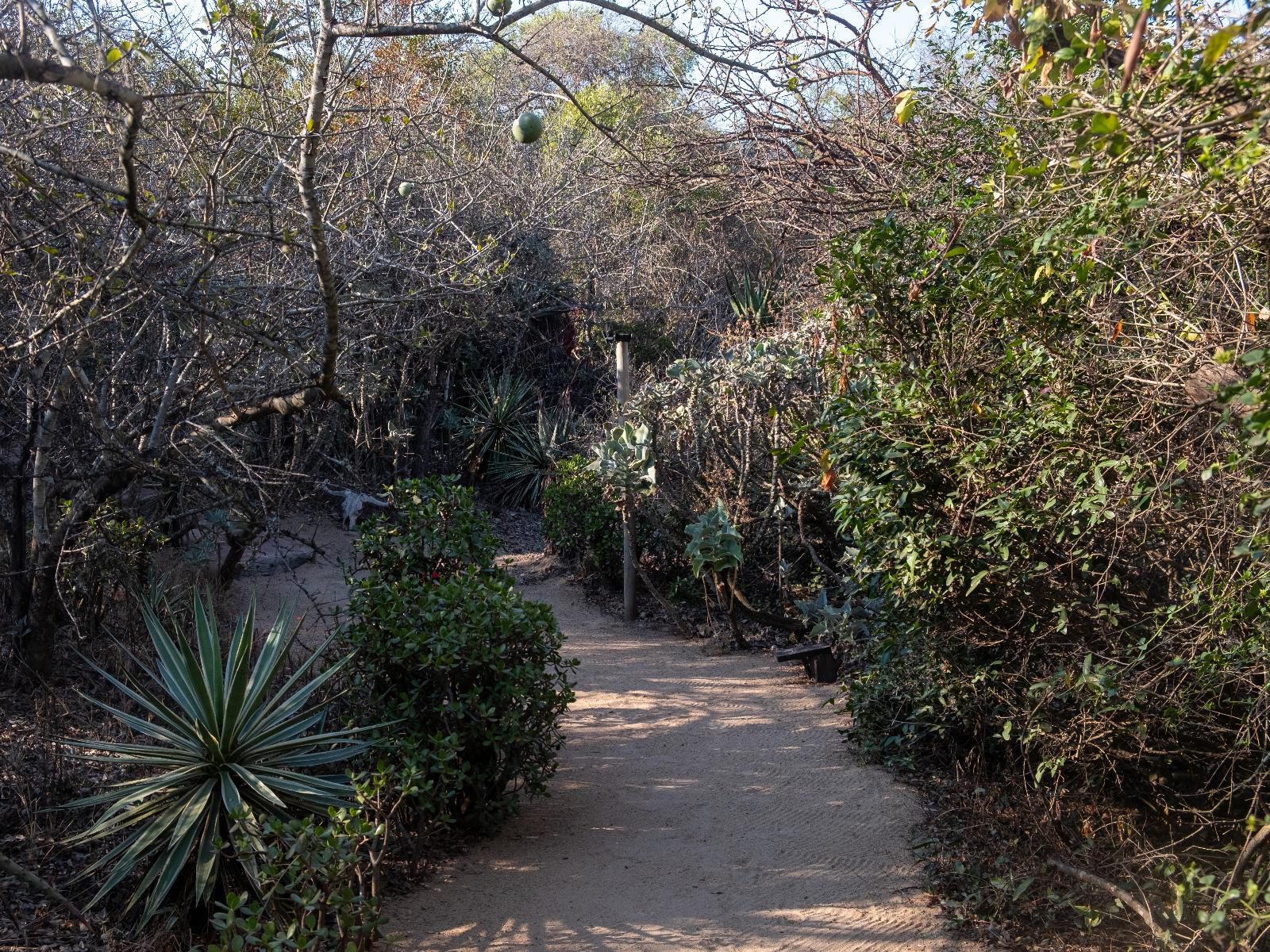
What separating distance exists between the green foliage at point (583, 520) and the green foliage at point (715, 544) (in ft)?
5.71

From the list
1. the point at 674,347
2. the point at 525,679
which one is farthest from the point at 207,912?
the point at 674,347

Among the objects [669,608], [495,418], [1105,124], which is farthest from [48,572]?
[495,418]

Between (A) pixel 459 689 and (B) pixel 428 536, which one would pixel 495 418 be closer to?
(B) pixel 428 536

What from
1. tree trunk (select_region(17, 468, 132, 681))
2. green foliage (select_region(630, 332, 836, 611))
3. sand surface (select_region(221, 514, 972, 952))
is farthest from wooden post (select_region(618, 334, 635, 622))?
tree trunk (select_region(17, 468, 132, 681))

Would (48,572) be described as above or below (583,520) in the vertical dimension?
below

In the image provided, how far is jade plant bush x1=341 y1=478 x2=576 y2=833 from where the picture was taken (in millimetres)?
4641

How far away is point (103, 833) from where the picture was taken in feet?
13.2

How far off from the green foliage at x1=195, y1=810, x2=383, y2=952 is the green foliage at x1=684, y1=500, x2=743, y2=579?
438 cm

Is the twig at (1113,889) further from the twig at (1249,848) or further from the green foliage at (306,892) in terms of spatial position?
the green foliage at (306,892)

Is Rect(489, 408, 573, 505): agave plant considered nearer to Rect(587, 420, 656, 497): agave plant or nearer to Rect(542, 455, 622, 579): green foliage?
Rect(542, 455, 622, 579): green foliage

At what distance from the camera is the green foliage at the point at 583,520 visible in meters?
9.70

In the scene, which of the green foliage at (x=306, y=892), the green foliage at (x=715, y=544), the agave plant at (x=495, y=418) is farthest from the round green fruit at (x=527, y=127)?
the agave plant at (x=495, y=418)

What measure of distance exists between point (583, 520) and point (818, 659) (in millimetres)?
3334

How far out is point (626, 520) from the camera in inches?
355
